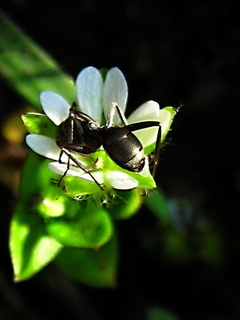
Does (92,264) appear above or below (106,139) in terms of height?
below

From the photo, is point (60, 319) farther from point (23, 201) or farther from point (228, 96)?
point (228, 96)

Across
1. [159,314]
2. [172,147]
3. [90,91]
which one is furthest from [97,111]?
[159,314]

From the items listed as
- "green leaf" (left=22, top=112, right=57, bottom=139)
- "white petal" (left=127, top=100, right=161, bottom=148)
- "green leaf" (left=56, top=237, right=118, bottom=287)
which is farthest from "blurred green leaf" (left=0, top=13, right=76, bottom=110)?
"green leaf" (left=56, top=237, right=118, bottom=287)

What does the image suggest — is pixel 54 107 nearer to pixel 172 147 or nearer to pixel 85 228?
pixel 85 228

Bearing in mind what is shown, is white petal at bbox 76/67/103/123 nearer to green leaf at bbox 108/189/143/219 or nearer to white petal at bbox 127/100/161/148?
white petal at bbox 127/100/161/148

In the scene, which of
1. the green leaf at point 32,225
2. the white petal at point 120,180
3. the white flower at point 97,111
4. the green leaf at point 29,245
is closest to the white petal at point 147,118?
the white flower at point 97,111

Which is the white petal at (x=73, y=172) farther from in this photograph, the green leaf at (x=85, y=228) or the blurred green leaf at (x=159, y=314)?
the blurred green leaf at (x=159, y=314)
